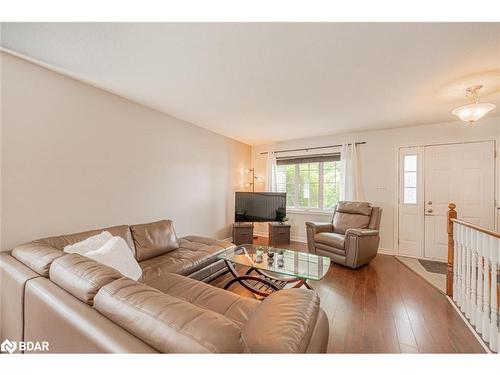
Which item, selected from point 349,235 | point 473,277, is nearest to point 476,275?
point 473,277

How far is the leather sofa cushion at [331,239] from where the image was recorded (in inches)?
126

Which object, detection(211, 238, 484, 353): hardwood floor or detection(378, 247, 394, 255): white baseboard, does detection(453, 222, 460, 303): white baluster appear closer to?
detection(211, 238, 484, 353): hardwood floor

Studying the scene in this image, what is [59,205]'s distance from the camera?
2092mm

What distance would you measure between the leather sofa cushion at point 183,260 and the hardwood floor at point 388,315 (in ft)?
1.27

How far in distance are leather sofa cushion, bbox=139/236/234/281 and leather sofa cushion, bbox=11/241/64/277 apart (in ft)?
2.26

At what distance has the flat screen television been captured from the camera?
429 centimetres

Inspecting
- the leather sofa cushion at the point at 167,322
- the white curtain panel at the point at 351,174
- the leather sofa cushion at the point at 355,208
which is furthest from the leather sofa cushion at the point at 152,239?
the white curtain panel at the point at 351,174

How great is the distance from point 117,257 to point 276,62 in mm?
2173

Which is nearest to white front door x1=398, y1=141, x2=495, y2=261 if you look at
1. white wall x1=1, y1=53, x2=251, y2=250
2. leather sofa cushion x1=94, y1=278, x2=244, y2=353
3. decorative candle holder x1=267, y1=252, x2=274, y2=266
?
decorative candle holder x1=267, y1=252, x2=274, y2=266

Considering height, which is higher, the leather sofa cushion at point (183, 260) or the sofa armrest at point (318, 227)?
the sofa armrest at point (318, 227)

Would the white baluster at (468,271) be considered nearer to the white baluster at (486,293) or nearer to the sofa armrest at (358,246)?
the white baluster at (486,293)

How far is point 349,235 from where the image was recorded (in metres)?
3.08

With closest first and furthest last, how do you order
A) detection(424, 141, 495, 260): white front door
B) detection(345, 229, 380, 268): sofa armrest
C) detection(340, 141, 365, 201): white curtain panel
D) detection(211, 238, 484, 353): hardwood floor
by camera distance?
detection(211, 238, 484, 353): hardwood floor
detection(345, 229, 380, 268): sofa armrest
detection(424, 141, 495, 260): white front door
detection(340, 141, 365, 201): white curtain panel

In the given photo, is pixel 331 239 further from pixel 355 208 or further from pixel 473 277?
pixel 473 277
